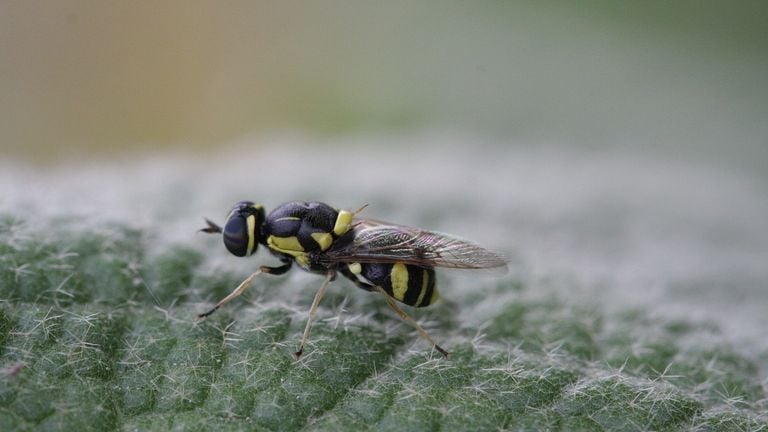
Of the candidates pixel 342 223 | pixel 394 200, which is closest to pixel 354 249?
pixel 342 223

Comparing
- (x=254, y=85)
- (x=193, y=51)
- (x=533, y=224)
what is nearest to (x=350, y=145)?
(x=533, y=224)

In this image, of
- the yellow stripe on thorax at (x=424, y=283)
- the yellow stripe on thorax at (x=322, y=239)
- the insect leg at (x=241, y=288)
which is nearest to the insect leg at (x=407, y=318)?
the yellow stripe on thorax at (x=424, y=283)

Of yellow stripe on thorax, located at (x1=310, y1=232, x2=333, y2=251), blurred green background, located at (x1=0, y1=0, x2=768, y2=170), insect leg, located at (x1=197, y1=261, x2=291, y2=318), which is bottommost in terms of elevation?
insect leg, located at (x1=197, y1=261, x2=291, y2=318)

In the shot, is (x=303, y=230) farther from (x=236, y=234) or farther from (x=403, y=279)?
(x=403, y=279)

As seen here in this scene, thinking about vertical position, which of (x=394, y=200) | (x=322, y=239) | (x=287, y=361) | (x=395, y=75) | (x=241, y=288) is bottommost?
(x=287, y=361)

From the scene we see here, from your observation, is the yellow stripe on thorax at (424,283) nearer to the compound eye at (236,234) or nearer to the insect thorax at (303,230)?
the insect thorax at (303,230)

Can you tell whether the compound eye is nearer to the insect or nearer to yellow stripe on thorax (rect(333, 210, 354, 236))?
the insect

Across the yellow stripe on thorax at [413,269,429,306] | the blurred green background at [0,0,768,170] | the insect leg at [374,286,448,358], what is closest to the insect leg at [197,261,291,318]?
the insect leg at [374,286,448,358]
